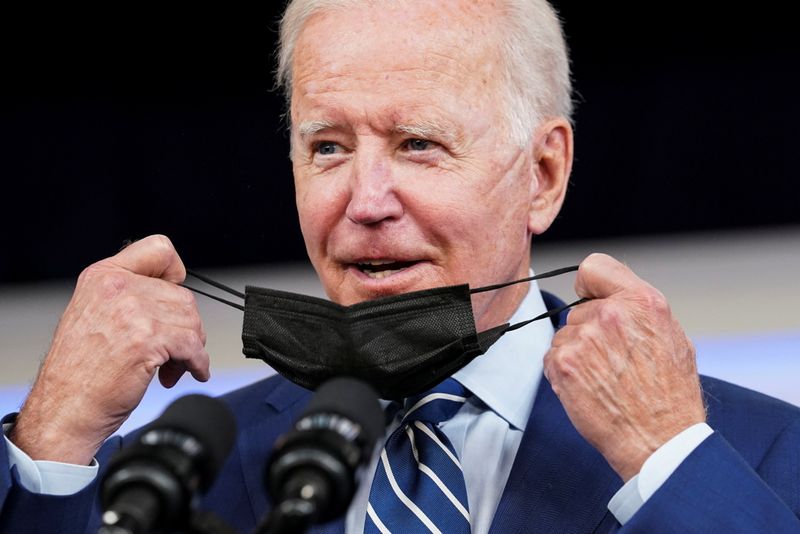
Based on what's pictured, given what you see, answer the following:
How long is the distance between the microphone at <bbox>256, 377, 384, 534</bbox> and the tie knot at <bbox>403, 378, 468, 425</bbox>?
77 centimetres

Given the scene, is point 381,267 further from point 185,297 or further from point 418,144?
point 185,297

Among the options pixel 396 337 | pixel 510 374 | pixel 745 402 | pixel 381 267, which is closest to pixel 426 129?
pixel 381 267

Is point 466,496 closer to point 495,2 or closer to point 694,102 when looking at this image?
point 495,2

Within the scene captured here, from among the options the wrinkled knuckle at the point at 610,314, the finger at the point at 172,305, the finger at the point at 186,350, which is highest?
the wrinkled knuckle at the point at 610,314

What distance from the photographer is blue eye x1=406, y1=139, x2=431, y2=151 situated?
198 centimetres

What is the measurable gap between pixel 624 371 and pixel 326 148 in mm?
666

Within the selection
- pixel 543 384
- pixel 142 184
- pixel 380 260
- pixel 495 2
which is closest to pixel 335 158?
pixel 380 260

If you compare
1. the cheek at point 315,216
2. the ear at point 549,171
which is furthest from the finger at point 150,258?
the ear at point 549,171

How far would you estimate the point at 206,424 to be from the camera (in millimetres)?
1242

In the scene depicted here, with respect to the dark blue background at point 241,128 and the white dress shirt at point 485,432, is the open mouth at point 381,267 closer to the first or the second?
the white dress shirt at point 485,432

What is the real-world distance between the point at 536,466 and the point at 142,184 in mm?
1881

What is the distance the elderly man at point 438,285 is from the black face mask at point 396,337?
0.27ft

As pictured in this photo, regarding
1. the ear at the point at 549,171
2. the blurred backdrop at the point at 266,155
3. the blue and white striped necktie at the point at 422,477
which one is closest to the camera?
the blue and white striped necktie at the point at 422,477

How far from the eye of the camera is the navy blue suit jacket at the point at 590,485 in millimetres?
1619
